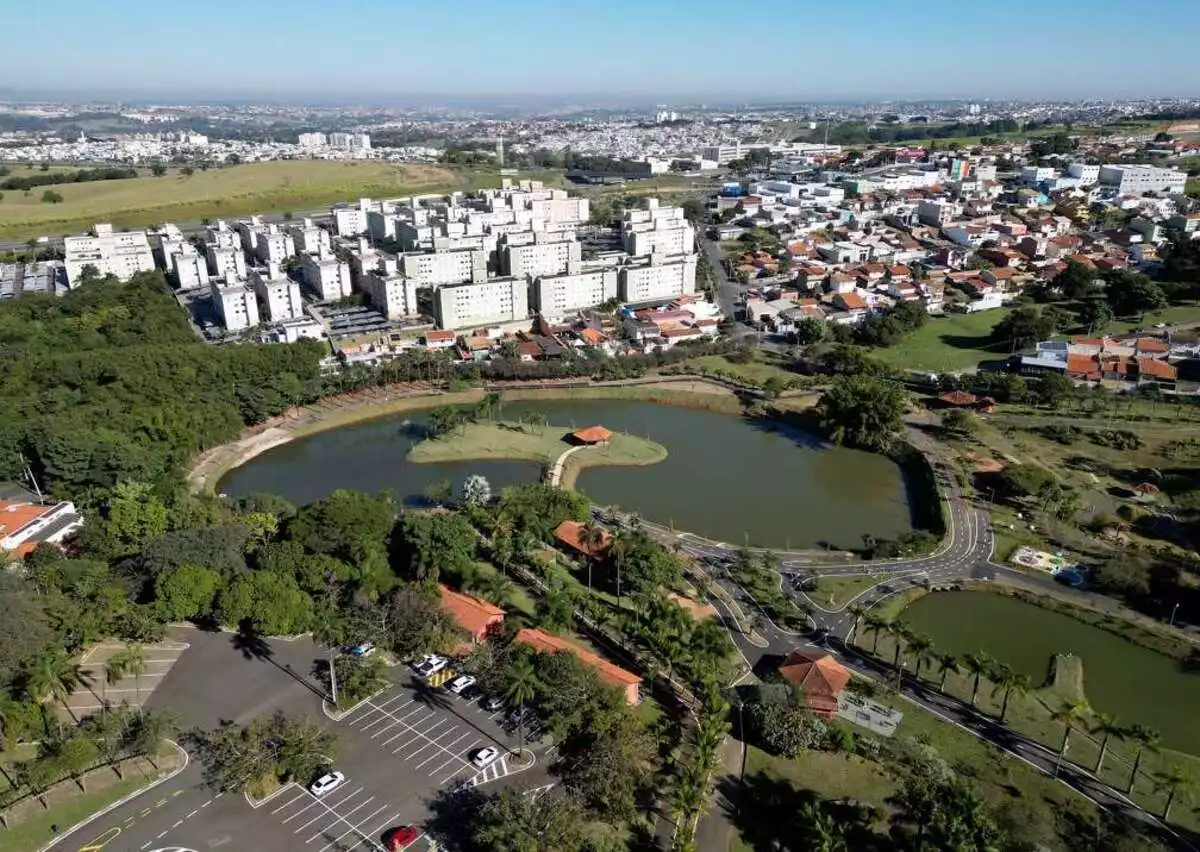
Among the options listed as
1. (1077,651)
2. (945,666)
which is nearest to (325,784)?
(945,666)

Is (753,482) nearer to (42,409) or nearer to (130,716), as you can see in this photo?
(130,716)

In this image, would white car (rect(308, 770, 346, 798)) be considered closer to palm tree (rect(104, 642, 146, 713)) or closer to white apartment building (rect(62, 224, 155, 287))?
palm tree (rect(104, 642, 146, 713))

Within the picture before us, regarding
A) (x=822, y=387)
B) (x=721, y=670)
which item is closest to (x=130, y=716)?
(x=721, y=670)

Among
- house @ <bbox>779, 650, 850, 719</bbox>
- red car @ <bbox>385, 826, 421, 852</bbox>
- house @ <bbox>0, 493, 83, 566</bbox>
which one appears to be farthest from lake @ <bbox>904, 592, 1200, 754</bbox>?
house @ <bbox>0, 493, 83, 566</bbox>

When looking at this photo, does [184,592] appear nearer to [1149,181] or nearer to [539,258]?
[539,258]

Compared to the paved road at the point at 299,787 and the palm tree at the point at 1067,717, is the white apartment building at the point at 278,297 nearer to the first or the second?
the paved road at the point at 299,787

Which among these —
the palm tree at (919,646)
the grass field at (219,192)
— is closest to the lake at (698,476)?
the palm tree at (919,646)
